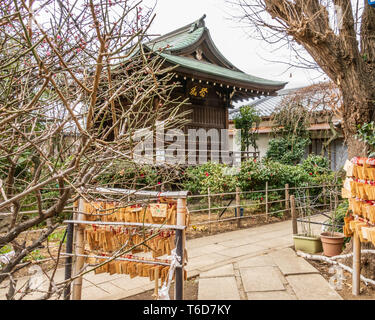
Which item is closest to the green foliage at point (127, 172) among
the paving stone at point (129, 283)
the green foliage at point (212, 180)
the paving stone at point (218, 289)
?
the paving stone at point (129, 283)

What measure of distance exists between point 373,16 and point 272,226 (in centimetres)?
504

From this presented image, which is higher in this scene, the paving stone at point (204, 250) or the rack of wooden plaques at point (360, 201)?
the rack of wooden plaques at point (360, 201)

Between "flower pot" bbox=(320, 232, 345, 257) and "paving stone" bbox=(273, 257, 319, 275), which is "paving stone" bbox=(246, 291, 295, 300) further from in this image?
"flower pot" bbox=(320, 232, 345, 257)

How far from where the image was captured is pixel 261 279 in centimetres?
375

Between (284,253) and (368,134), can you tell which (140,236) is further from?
(284,253)

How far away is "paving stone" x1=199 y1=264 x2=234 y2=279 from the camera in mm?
3939

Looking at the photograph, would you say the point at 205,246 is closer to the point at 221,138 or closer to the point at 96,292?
the point at 96,292

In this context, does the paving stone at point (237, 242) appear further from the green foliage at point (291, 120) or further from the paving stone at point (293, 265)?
the green foliage at point (291, 120)

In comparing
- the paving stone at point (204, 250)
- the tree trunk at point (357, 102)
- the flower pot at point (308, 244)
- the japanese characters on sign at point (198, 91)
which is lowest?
the paving stone at point (204, 250)

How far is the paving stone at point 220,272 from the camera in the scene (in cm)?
394

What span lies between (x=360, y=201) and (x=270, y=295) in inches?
56.5

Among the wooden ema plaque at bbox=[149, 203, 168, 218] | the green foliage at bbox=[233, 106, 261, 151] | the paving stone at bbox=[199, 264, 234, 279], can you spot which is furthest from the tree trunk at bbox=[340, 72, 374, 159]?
the green foliage at bbox=[233, 106, 261, 151]

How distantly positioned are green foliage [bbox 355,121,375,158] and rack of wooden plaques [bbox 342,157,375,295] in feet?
1.76

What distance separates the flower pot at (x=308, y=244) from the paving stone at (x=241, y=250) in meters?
0.69
